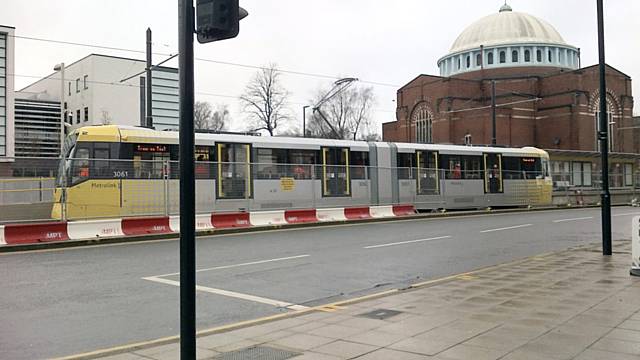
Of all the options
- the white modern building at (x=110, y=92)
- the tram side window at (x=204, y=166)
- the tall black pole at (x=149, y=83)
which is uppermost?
the white modern building at (x=110, y=92)

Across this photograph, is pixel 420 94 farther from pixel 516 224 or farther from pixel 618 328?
pixel 618 328

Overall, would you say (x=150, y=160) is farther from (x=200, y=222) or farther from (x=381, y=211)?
(x=381, y=211)

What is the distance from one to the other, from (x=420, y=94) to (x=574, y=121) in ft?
61.3

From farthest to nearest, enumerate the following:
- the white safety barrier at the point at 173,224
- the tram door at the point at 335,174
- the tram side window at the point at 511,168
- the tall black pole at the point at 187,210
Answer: the tram side window at the point at 511,168 → the tram door at the point at 335,174 → the white safety barrier at the point at 173,224 → the tall black pole at the point at 187,210

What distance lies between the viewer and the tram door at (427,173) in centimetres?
2747

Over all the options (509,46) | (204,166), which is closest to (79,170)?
(204,166)

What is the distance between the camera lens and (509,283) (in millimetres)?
8516

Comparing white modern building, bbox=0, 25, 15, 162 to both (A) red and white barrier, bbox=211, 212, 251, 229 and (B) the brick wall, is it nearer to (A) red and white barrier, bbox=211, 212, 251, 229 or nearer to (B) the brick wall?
(A) red and white barrier, bbox=211, 212, 251, 229

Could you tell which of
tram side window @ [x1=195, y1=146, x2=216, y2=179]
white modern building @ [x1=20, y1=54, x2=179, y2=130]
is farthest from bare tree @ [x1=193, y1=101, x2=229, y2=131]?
tram side window @ [x1=195, y1=146, x2=216, y2=179]

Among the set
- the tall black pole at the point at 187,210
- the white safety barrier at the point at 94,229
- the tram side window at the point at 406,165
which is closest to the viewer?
the tall black pole at the point at 187,210

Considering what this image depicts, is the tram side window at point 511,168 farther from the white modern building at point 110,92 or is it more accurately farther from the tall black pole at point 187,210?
the white modern building at point 110,92

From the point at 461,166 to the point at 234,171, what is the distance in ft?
43.5

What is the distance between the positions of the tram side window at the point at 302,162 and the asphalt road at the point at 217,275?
5.52 metres

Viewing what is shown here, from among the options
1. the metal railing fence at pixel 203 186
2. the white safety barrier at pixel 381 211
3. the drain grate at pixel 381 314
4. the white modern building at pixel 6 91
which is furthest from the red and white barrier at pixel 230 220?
the white modern building at pixel 6 91
